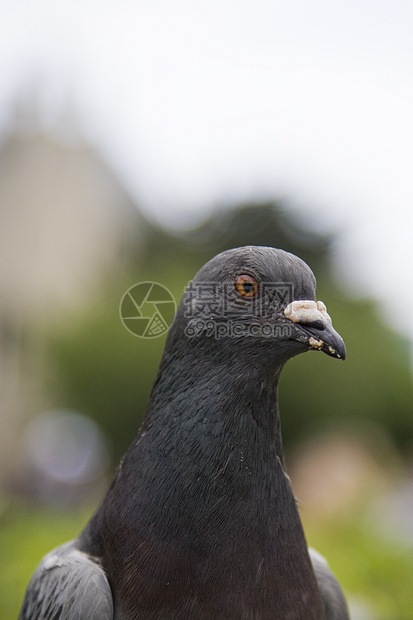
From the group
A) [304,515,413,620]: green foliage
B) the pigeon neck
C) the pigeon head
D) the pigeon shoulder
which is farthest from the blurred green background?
the pigeon head

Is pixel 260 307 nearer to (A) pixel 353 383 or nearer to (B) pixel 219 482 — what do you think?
(B) pixel 219 482

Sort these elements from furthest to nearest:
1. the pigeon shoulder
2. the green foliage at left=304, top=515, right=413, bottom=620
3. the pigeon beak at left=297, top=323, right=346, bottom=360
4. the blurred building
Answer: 1. the blurred building
2. the green foliage at left=304, top=515, right=413, bottom=620
3. the pigeon shoulder
4. the pigeon beak at left=297, top=323, right=346, bottom=360

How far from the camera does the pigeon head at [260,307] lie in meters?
2.41

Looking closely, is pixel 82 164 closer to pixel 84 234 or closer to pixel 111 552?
pixel 84 234

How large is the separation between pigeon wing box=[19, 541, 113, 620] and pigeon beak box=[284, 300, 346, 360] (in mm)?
1382

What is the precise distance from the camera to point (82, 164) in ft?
64.2

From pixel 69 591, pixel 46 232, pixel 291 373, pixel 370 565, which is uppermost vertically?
pixel 46 232

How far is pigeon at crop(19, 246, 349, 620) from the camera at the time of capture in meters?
2.37

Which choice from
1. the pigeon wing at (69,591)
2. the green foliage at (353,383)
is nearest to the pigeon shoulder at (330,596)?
the pigeon wing at (69,591)

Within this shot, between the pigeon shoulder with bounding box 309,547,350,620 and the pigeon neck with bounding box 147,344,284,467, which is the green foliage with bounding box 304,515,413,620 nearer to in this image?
the pigeon shoulder with bounding box 309,547,350,620

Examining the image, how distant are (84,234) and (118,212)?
1915mm

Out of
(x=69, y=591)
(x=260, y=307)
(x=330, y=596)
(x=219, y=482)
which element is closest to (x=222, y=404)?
(x=219, y=482)

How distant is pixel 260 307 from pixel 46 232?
17.0 m

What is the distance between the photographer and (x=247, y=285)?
2.48 m
